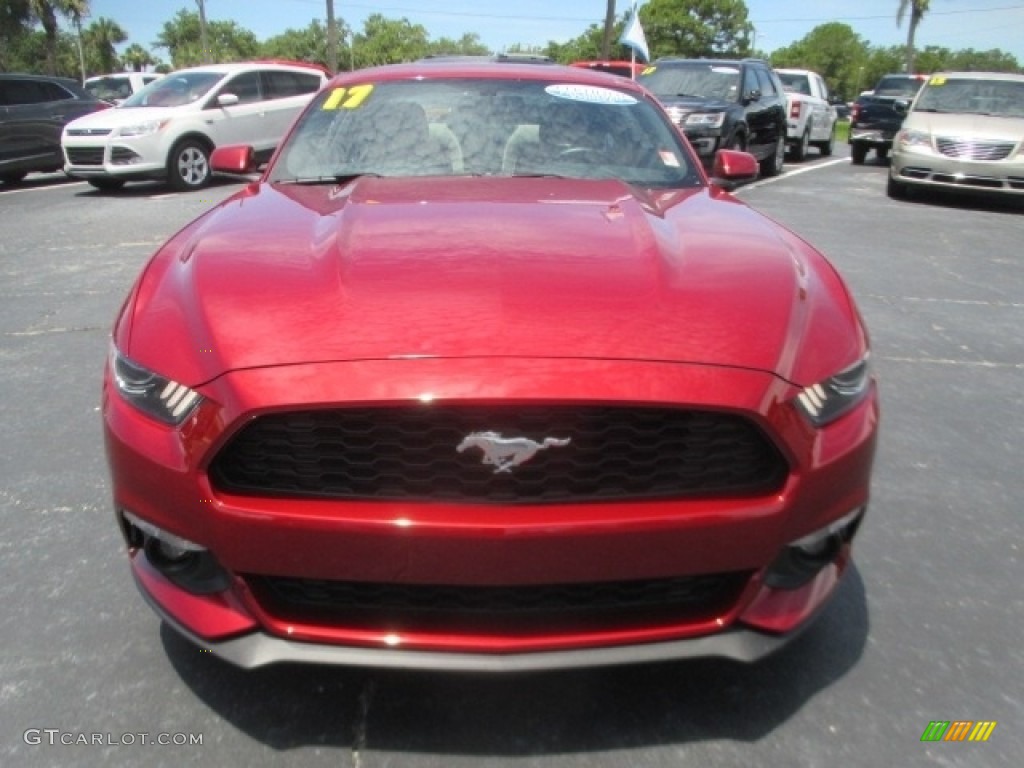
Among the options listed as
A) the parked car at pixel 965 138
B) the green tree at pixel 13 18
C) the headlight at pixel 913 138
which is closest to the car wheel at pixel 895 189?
the parked car at pixel 965 138

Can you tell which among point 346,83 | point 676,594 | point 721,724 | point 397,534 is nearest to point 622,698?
point 721,724

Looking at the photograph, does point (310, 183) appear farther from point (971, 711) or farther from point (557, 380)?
point (971, 711)

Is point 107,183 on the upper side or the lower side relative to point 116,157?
lower

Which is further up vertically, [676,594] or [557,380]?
[557,380]

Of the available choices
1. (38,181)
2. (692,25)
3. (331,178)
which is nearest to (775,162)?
(38,181)

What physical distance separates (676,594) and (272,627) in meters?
0.84

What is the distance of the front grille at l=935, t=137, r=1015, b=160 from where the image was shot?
36.7ft

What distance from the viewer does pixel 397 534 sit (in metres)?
1.84

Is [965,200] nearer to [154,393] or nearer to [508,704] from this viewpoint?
[508,704]

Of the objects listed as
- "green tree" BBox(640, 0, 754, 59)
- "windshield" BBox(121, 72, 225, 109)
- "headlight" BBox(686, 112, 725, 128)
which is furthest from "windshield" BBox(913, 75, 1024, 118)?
"green tree" BBox(640, 0, 754, 59)

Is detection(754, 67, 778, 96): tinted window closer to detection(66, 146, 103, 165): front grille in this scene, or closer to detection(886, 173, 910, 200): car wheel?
detection(886, 173, 910, 200): car wheel

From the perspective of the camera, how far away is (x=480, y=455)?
6.16ft

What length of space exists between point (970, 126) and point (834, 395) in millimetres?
11088

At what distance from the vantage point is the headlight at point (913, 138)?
1166cm
